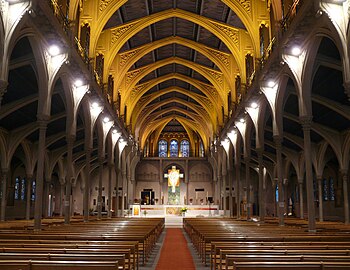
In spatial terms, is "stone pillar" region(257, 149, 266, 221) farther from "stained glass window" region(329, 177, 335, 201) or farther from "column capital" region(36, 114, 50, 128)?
"column capital" region(36, 114, 50, 128)

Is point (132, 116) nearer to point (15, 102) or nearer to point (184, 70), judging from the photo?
point (184, 70)

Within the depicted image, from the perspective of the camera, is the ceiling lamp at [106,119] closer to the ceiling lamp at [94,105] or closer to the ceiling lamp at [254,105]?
the ceiling lamp at [94,105]

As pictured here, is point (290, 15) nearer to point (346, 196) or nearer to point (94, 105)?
point (94, 105)

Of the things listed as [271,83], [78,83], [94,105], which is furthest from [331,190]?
[78,83]

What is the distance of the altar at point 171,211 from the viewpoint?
43.0 m

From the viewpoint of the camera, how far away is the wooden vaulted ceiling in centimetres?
2992

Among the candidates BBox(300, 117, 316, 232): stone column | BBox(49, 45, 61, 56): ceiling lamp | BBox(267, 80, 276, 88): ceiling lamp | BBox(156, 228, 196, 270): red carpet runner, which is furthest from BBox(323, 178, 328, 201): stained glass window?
BBox(49, 45, 61, 56): ceiling lamp

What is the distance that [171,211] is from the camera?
4297 cm

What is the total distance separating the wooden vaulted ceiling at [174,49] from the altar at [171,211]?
29.3ft

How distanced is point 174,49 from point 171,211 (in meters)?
16.8

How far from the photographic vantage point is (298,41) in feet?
54.3

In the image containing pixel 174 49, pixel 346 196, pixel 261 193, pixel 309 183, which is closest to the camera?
pixel 309 183

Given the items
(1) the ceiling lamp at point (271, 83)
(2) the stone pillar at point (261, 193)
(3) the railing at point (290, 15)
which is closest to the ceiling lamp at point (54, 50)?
(3) the railing at point (290, 15)

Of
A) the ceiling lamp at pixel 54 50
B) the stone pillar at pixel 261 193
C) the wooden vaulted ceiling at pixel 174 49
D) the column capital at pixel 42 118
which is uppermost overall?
the wooden vaulted ceiling at pixel 174 49
